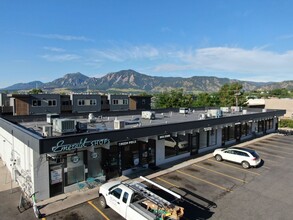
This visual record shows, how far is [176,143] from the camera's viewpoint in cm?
2180

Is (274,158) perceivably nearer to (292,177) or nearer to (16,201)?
(292,177)

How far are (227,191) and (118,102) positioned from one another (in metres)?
44.8

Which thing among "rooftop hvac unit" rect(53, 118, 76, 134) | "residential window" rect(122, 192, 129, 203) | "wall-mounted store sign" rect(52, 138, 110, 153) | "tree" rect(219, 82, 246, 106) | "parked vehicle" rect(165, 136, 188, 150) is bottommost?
"residential window" rect(122, 192, 129, 203)

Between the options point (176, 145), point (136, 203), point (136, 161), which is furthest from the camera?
point (176, 145)

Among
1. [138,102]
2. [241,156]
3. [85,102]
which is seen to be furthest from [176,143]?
[138,102]

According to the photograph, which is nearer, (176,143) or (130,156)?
(130,156)

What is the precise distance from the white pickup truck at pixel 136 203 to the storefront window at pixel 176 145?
8.98m

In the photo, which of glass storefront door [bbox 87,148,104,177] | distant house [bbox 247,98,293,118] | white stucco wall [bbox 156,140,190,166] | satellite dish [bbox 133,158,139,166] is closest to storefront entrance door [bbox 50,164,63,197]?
glass storefront door [bbox 87,148,104,177]

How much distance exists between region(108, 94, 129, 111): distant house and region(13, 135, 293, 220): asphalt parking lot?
37423 millimetres

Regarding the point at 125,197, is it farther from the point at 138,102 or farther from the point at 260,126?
the point at 138,102

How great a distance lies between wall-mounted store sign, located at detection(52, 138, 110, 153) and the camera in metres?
12.9

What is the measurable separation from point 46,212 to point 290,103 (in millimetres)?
73688

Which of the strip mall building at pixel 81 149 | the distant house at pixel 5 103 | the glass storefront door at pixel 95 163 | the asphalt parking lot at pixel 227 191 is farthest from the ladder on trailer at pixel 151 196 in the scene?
the distant house at pixel 5 103

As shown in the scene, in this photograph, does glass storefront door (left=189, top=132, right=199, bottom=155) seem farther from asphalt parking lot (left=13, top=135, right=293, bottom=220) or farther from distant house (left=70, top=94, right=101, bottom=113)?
distant house (left=70, top=94, right=101, bottom=113)
